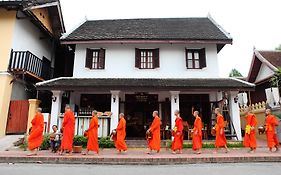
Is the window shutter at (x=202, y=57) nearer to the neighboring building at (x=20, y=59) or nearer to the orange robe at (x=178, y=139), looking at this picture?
the orange robe at (x=178, y=139)

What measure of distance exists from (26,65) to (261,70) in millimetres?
16509

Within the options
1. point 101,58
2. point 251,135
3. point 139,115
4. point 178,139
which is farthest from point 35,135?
point 251,135

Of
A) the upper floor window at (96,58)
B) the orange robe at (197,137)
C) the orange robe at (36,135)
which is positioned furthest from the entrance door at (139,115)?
the orange robe at (36,135)

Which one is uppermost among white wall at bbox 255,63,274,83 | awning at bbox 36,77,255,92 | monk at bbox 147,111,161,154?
white wall at bbox 255,63,274,83

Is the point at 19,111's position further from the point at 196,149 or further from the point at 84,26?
the point at 196,149

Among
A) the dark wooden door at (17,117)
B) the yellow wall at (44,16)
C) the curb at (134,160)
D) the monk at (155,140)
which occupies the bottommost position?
the curb at (134,160)

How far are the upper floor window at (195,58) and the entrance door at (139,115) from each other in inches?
107

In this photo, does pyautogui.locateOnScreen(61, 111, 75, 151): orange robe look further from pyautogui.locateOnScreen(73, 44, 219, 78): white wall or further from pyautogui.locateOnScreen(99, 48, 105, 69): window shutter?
pyautogui.locateOnScreen(99, 48, 105, 69): window shutter

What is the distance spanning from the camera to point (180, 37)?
13891 mm

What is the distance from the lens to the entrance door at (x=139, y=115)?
14336mm

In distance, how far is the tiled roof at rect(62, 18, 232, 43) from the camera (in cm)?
1394

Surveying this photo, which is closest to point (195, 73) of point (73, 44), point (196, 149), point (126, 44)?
point (126, 44)

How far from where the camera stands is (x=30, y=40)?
1490 cm

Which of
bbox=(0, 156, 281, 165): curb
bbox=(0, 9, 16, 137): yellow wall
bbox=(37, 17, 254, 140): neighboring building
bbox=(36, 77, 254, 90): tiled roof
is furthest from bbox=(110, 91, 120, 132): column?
Answer: bbox=(0, 9, 16, 137): yellow wall
